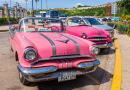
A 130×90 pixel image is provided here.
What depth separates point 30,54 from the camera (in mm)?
3158

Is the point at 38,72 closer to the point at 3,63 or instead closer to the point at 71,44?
the point at 71,44

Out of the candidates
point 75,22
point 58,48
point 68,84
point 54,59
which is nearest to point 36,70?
point 54,59

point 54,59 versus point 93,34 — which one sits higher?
point 93,34

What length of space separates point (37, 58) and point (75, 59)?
0.87 meters

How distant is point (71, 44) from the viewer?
3576 mm

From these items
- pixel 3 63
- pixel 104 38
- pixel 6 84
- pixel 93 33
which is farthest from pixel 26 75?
pixel 104 38

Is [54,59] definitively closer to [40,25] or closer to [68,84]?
[68,84]

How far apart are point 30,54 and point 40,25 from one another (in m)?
2.07

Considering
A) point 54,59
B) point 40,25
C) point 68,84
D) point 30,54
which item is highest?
point 40,25

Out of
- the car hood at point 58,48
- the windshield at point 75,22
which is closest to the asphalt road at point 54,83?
the car hood at point 58,48

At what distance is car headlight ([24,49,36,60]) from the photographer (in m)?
3.14

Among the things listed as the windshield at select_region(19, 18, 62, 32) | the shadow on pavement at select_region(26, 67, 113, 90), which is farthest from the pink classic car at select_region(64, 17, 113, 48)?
the shadow on pavement at select_region(26, 67, 113, 90)

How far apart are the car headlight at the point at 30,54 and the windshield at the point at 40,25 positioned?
5.67 ft

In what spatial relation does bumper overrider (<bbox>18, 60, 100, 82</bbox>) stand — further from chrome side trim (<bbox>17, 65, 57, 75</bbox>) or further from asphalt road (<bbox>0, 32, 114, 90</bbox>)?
asphalt road (<bbox>0, 32, 114, 90</bbox>)
